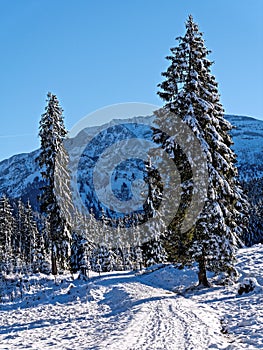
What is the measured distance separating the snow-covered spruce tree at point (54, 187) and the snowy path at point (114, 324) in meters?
11.5

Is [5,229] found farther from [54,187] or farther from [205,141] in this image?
[205,141]

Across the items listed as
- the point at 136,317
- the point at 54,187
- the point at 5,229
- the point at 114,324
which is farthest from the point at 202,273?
the point at 5,229

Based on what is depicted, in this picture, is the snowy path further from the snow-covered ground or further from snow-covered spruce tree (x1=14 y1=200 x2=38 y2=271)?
snow-covered spruce tree (x1=14 y1=200 x2=38 y2=271)

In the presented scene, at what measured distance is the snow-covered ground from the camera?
10383 millimetres

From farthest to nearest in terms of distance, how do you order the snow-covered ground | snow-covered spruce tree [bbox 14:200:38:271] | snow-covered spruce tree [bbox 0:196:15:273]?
snow-covered spruce tree [bbox 14:200:38:271], snow-covered spruce tree [bbox 0:196:15:273], the snow-covered ground

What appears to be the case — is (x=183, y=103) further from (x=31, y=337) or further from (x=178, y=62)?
(x=31, y=337)

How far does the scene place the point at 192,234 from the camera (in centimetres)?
1928

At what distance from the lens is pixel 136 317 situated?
1370 cm

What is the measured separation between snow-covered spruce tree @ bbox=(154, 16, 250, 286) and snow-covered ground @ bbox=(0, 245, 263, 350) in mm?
1995

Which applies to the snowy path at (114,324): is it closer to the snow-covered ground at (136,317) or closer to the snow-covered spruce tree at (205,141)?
the snow-covered ground at (136,317)

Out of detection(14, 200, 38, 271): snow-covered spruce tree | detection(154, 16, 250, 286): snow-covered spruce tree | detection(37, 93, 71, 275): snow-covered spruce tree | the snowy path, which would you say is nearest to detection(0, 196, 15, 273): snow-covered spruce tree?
detection(14, 200, 38, 271): snow-covered spruce tree

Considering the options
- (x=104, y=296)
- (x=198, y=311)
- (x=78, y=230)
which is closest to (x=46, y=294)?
(x=104, y=296)

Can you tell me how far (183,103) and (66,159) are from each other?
16.8 meters

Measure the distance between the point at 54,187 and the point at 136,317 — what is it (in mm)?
20529
